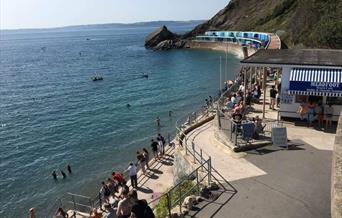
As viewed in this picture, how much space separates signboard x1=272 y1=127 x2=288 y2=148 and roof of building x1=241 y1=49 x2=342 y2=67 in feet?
13.4

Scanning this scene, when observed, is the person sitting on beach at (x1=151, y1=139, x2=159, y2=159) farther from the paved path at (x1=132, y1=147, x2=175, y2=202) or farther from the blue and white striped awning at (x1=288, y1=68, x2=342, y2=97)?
the blue and white striped awning at (x1=288, y1=68, x2=342, y2=97)

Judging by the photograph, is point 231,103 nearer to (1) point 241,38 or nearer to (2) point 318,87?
(2) point 318,87

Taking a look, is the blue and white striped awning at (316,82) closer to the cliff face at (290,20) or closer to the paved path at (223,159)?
the paved path at (223,159)

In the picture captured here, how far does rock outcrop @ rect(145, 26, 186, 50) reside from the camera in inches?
4615

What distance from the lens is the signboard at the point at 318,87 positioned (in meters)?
18.4

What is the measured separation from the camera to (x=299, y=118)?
20.4 metres

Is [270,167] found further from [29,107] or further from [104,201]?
[29,107]

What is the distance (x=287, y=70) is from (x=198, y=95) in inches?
1156

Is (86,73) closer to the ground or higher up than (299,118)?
closer to the ground

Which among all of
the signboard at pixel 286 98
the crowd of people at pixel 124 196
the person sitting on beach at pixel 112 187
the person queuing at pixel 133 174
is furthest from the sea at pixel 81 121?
the signboard at pixel 286 98

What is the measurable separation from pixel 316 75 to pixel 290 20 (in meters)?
75.3

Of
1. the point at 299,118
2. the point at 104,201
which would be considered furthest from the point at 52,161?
the point at 299,118

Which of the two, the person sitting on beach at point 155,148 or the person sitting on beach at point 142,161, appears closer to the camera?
the person sitting on beach at point 142,161

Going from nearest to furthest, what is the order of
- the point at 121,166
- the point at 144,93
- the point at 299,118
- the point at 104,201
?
1. the point at 104,201
2. the point at 299,118
3. the point at 121,166
4. the point at 144,93
